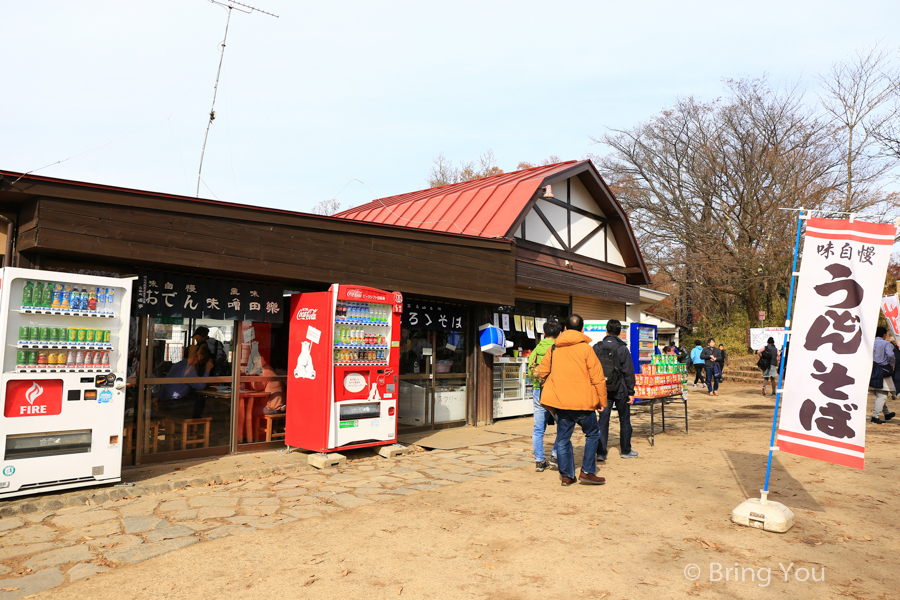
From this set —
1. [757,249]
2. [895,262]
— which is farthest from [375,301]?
[895,262]

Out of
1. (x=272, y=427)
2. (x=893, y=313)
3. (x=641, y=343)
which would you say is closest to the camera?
(x=272, y=427)

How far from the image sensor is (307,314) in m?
8.98

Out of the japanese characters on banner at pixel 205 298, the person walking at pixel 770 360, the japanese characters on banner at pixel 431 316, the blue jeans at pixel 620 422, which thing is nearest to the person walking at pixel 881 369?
the person walking at pixel 770 360

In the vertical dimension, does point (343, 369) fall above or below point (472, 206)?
below

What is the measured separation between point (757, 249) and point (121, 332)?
2785 cm

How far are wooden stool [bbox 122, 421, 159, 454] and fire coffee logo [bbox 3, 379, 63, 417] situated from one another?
1437 millimetres

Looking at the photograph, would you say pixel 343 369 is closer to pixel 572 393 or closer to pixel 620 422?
pixel 572 393

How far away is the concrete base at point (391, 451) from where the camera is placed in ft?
30.2

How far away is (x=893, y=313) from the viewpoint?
1280 cm

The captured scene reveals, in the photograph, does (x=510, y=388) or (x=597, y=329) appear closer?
(x=597, y=329)

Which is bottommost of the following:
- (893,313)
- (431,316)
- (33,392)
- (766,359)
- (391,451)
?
(391,451)

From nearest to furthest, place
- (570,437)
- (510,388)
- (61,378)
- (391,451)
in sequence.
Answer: (61,378), (570,437), (391,451), (510,388)

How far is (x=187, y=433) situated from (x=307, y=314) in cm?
238

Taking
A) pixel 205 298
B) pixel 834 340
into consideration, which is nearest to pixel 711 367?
pixel 834 340
